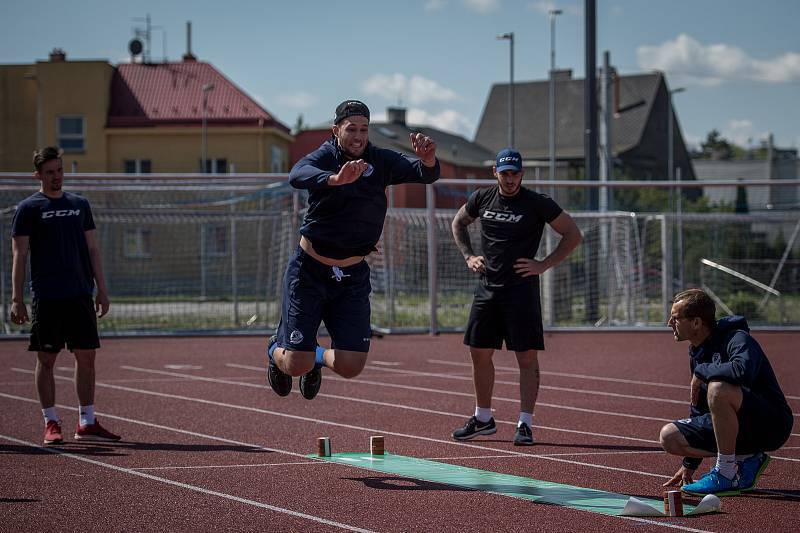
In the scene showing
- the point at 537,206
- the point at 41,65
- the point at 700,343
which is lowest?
Result: the point at 700,343

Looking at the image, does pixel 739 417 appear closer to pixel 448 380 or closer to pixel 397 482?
pixel 397 482

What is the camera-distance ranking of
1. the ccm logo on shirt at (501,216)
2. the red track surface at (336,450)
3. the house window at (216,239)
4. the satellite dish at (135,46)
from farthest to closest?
the satellite dish at (135,46) < the house window at (216,239) < the ccm logo on shirt at (501,216) < the red track surface at (336,450)

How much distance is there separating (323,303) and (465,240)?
7.20 feet

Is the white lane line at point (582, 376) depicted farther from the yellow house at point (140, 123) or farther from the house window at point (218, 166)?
the house window at point (218, 166)

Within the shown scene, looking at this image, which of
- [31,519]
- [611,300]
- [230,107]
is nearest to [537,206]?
[31,519]

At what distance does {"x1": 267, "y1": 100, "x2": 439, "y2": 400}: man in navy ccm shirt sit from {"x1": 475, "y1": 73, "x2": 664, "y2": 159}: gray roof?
5841 centimetres

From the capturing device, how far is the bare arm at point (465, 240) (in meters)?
8.94

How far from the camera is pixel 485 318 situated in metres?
8.94

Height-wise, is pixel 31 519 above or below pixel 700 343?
below

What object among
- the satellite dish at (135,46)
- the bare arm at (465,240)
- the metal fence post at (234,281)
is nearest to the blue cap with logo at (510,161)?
the bare arm at (465,240)

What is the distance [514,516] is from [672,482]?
1.28 m

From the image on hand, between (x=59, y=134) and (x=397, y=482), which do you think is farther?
(x=59, y=134)

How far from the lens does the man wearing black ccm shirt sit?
343 inches

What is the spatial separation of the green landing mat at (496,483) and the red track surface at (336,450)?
0.16 metres
